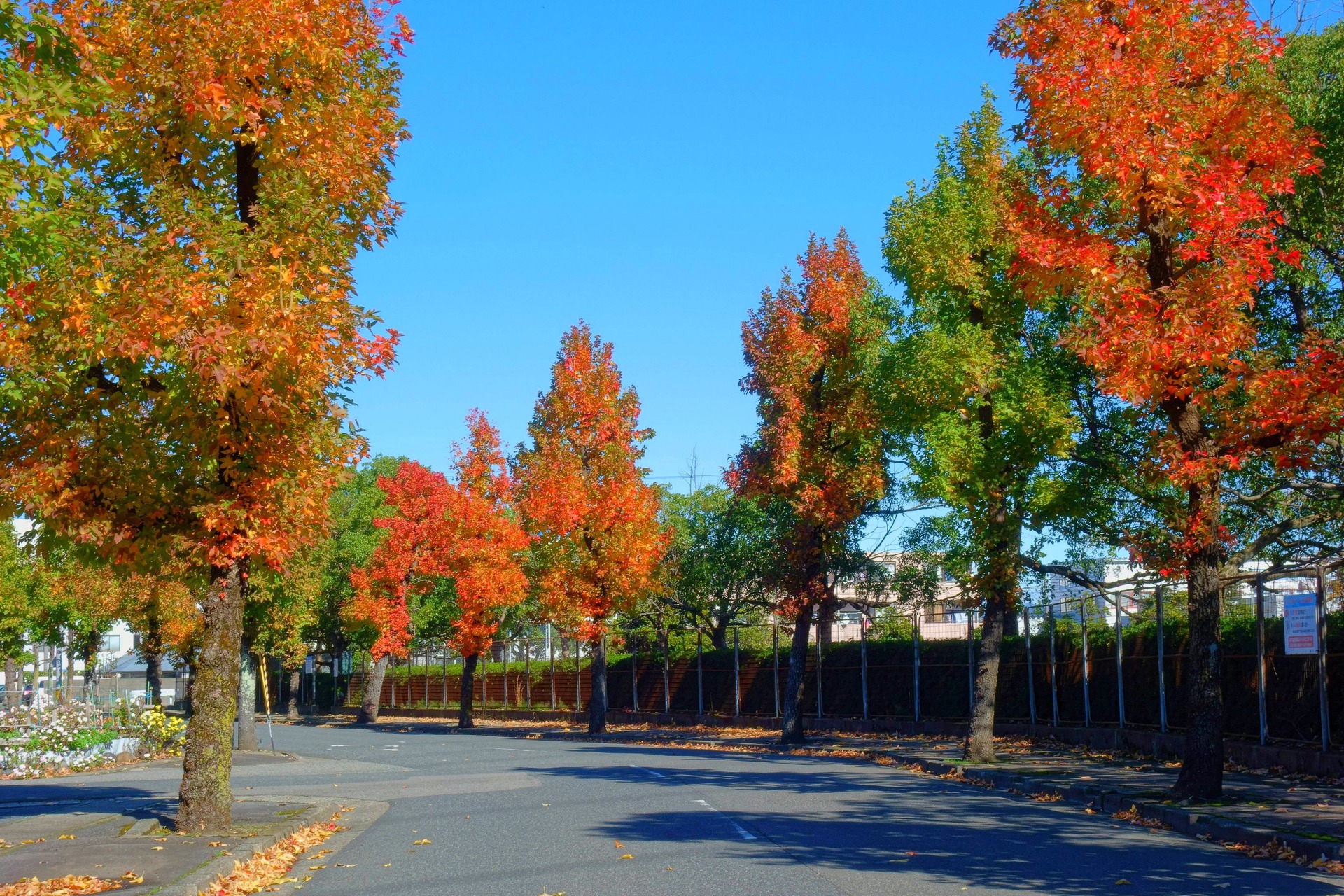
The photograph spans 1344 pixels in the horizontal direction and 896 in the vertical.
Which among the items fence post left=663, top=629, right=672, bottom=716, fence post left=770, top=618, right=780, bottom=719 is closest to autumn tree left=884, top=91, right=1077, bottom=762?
fence post left=770, top=618, right=780, bottom=719

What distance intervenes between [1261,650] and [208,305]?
626 inches

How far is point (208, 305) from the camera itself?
1038 centimetres

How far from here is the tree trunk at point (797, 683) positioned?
93.3 feet

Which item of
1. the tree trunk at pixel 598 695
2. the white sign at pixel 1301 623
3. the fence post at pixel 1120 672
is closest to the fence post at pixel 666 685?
the tree trunk at pixel 598 695

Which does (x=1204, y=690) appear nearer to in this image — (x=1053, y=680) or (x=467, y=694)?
(x=1053, y=680)

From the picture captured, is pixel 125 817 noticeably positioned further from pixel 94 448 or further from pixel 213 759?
pixel 94 448

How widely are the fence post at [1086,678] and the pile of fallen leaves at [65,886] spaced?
62.9 ft

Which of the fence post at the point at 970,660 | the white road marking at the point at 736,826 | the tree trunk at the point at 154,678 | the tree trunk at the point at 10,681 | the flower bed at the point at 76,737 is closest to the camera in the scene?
the white road marking at the point at 736,826

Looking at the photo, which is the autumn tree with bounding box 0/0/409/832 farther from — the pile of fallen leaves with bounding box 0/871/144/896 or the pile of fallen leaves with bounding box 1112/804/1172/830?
Result: the pile of fallen leaves with bounding box 1112/804/1172/830

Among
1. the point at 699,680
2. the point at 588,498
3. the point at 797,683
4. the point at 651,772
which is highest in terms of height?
the point at 588,498

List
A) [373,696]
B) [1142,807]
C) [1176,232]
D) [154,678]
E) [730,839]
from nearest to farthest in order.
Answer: [730,839], [1142,807], [1176,232], [154,678], [373,696]

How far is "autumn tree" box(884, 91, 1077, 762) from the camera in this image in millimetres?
19906

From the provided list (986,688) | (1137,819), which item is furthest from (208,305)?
(986,688)

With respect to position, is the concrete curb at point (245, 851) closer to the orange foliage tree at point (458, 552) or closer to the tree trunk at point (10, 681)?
the orange foliage tree at point (458, 552)
